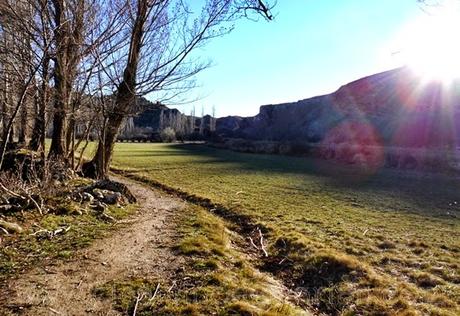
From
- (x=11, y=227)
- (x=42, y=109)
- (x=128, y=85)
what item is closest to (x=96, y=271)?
(x=11, y=227)

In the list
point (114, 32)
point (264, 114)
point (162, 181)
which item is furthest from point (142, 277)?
point (264, 114)

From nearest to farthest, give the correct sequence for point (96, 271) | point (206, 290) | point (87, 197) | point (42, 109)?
point (206, 290), point (96, 271), point (87, 197), point (42, 109)

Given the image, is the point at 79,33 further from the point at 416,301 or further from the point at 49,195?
the point at 416,301

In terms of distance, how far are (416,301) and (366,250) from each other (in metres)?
2.82

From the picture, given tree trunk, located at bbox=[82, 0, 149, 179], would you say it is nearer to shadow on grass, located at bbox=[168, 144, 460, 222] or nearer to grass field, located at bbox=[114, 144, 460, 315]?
grass field, located at bbox=[114, 144, 460, 315]

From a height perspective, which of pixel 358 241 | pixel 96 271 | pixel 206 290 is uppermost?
pixel 96 271

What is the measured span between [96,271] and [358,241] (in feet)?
19.5

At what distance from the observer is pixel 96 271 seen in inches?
220

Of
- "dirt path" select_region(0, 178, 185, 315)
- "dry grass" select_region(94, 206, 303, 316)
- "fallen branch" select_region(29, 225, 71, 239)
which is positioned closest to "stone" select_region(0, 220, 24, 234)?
"fallen branch" select_region(29, 225, 71, 239)

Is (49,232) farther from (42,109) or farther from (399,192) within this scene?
(399,192)

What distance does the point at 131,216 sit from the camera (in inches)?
364

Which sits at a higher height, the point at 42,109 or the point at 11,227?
the point at 42,109

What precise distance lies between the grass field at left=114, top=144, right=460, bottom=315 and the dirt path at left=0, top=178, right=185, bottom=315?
6.92 feet

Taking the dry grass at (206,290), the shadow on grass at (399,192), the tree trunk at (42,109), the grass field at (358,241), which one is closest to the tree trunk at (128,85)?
the tree trunk at (42,109)
